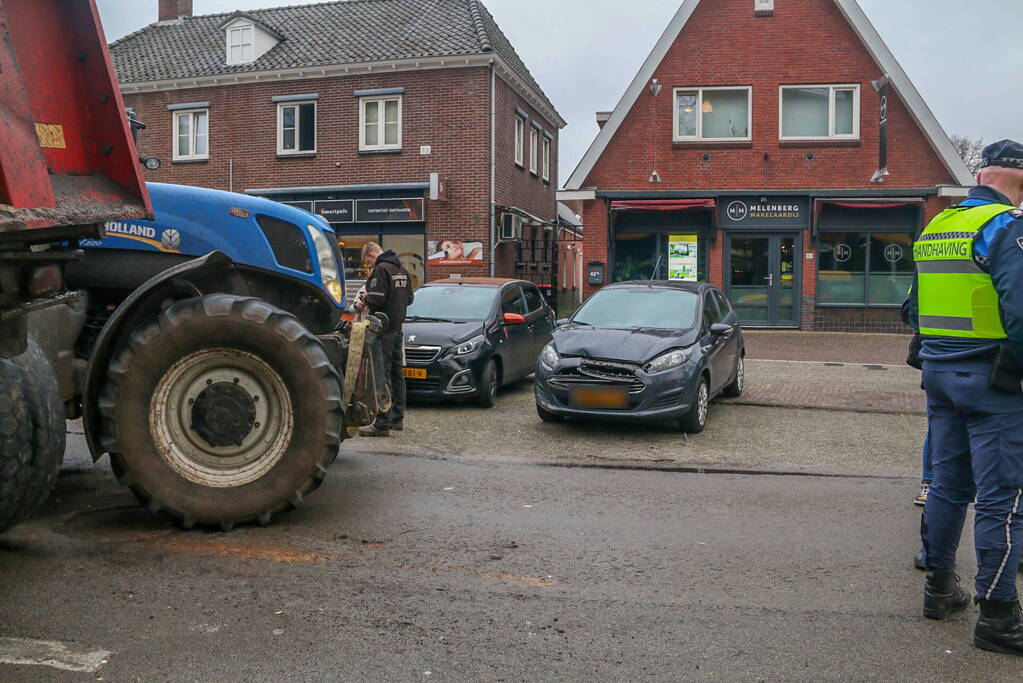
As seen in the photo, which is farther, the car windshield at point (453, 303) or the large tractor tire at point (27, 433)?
the car windshield at point (453, 303)

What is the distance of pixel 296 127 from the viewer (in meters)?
26.3

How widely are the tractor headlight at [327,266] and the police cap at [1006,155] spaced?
398 cm

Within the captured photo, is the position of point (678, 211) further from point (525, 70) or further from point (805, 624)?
point (805, 624)

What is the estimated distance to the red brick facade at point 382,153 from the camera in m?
24.5

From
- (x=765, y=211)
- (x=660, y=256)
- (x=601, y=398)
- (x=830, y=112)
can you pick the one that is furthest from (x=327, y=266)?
(x=830, y=112)

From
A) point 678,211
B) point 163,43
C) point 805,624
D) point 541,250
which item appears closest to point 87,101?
point 805,624

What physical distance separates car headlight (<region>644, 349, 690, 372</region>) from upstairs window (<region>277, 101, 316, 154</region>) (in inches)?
735

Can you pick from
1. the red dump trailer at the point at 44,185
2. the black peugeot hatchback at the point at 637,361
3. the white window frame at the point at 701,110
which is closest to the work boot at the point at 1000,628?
the red dump trailer at the point at 44,185

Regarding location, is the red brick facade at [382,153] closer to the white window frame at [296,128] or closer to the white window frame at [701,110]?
the white window frame at [296,128]

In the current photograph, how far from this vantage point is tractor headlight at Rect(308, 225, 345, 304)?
6387 mm

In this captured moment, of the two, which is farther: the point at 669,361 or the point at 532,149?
the point at 532,149

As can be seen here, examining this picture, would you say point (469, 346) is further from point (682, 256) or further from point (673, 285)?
point (682, 256)

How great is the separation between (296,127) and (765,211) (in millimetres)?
12793

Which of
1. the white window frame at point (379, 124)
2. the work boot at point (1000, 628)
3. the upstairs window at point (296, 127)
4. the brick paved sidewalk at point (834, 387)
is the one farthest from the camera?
the upstairs window at point (296, 127)
